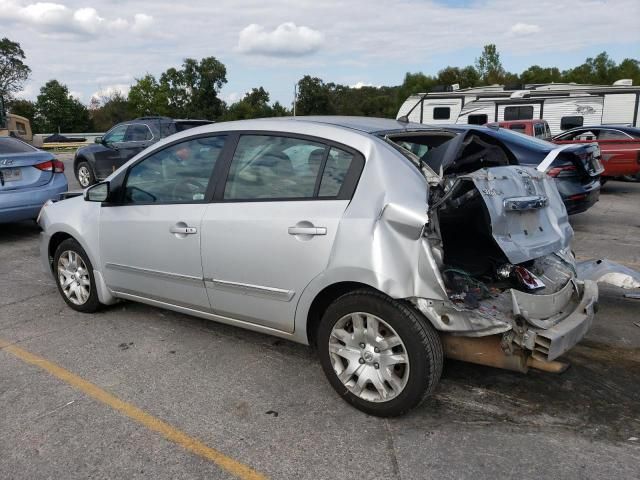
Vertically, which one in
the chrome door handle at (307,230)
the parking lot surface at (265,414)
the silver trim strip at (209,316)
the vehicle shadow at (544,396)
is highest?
the chrome door handle at (307,230)

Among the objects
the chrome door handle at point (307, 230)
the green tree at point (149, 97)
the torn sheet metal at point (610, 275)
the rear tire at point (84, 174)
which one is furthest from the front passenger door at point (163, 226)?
the green tree at point (149, 97)

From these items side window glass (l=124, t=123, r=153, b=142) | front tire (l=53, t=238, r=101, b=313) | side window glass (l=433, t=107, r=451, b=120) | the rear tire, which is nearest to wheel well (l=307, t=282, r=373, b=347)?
front tire (l=53, t=238, r=101, b=313)

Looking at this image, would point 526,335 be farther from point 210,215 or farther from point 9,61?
point 9,61

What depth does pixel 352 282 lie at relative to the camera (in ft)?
10.2

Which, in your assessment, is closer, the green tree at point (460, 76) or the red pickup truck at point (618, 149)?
the red pickup truck at point (618, 149)

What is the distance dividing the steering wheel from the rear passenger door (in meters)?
0.22

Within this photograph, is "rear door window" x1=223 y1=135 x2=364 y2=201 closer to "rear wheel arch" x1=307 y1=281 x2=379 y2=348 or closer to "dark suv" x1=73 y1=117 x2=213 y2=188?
"rear wheel arch" x1=307 y1=281 x2=379 y2=348

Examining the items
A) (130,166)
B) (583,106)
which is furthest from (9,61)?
(130,166)

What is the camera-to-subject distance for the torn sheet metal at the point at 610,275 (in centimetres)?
430

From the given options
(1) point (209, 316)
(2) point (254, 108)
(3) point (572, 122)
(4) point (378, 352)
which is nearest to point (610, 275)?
(4) point (378, 352)

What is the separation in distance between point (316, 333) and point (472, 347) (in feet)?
3.20

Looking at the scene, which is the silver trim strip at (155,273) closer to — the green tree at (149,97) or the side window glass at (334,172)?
the side window glass at (334,172)

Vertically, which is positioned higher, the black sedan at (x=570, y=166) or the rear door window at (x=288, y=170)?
the rear door window at (x=288, y=170)

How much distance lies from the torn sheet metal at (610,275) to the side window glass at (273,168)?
7.68 feet
